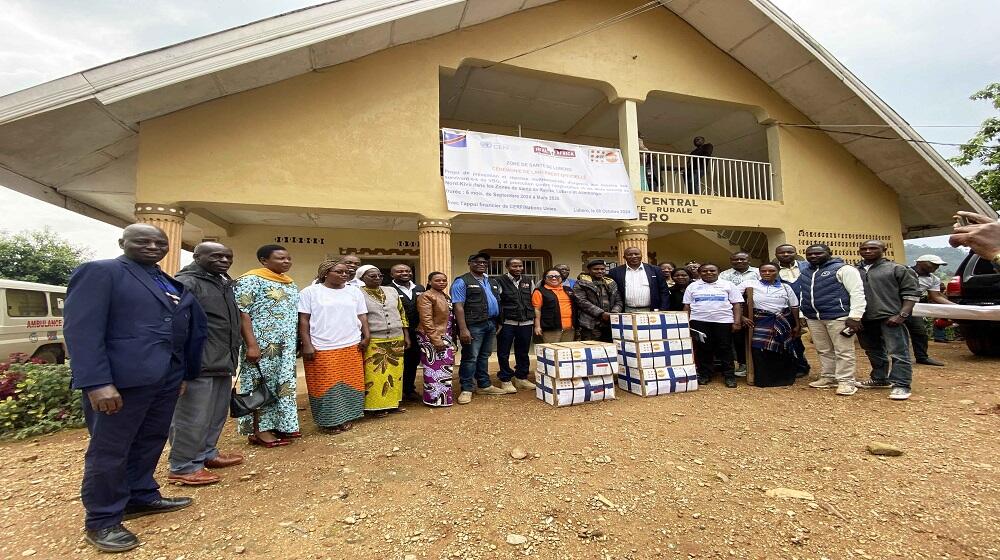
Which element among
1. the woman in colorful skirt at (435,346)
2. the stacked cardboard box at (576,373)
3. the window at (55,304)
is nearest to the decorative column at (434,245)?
the woman in colorful skirt at (435,346)

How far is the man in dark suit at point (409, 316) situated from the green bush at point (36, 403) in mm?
3108

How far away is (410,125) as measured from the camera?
617 centimetres

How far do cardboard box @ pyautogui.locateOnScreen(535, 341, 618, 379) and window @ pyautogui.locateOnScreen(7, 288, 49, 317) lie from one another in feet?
31.2

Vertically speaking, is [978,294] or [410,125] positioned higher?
[410,125]

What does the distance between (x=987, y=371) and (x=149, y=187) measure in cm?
1083

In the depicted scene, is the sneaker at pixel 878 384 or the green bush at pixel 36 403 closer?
the green bush at pixel 36 403

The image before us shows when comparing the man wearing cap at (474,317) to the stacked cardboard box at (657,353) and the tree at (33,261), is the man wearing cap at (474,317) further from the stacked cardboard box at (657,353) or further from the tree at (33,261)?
the tree at (33,261)

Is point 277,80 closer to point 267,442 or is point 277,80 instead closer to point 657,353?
point 267,442

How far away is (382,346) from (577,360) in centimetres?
195

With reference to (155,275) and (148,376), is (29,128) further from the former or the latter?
(148,376)

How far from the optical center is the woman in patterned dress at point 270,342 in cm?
321

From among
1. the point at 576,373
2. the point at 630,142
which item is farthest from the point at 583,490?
the point at 630,142

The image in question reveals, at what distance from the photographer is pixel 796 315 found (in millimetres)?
4895

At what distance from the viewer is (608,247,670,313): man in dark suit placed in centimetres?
532
